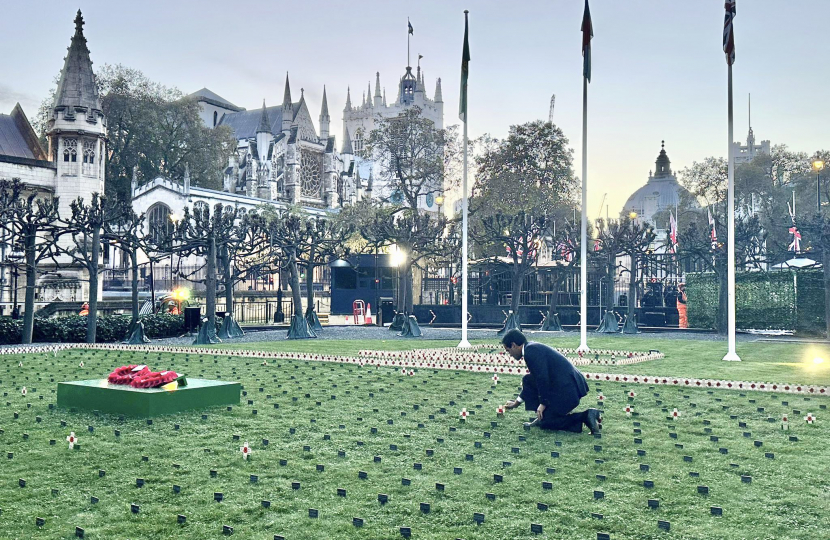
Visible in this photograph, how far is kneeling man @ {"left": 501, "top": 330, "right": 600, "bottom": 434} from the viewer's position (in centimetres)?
891

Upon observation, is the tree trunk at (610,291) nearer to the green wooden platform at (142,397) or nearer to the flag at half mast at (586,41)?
the flag at half mast at (586,41)

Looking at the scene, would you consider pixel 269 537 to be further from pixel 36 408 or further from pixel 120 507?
pixel 36 408

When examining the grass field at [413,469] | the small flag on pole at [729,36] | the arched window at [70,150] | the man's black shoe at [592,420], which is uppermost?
the arched window at [70,150]

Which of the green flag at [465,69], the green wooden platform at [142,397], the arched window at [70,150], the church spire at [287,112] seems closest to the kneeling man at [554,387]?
the green wooden platform at [142,397]

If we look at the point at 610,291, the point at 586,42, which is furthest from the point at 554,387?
the point at 610,291

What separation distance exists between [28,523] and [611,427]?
258 inches

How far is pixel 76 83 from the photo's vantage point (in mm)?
49219

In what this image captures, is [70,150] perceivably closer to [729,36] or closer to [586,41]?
[586,41]

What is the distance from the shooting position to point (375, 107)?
180 metres

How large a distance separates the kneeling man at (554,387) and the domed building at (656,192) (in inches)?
5991

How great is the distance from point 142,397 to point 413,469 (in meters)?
4.55

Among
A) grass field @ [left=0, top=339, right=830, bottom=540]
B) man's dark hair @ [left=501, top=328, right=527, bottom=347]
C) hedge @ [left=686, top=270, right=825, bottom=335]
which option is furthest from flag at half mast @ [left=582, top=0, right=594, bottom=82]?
hedge @ [left=686, top=270, right=825, bottom=335]

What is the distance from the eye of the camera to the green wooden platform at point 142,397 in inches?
392

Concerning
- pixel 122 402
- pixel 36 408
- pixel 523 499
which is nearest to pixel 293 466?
pixel 523 499
